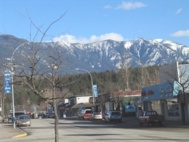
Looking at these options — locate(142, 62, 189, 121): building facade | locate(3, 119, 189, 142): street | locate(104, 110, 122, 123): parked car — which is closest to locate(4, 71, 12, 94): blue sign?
locate(3, 119, 189, 142): street

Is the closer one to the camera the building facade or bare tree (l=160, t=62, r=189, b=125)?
bare tree (l=160, t=62, r=189, b=125)

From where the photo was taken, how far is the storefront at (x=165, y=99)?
4284cm

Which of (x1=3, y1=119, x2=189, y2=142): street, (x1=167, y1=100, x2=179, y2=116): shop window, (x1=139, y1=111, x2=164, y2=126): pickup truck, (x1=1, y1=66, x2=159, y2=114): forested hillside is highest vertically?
(x1=1, y1=66, x2=159, y2=114): forested hillside

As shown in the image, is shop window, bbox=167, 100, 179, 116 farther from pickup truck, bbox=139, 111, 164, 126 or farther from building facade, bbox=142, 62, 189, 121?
pickup truck, bbox=139, 111, 164, 126

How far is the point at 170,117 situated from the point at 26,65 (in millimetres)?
35771

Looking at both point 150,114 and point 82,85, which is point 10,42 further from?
point 82,85

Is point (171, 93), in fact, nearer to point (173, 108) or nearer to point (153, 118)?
point (153, 118)

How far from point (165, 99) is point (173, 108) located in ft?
4.71

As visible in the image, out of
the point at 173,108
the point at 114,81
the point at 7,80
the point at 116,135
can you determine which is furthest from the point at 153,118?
the point at 114,81

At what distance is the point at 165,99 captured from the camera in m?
47.8

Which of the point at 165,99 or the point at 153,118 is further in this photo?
the point at 165,99

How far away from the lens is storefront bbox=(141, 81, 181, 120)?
42.8 meters

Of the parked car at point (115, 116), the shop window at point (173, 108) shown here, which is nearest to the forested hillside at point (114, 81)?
the parked car at point (115, 116)

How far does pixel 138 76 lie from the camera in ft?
315
